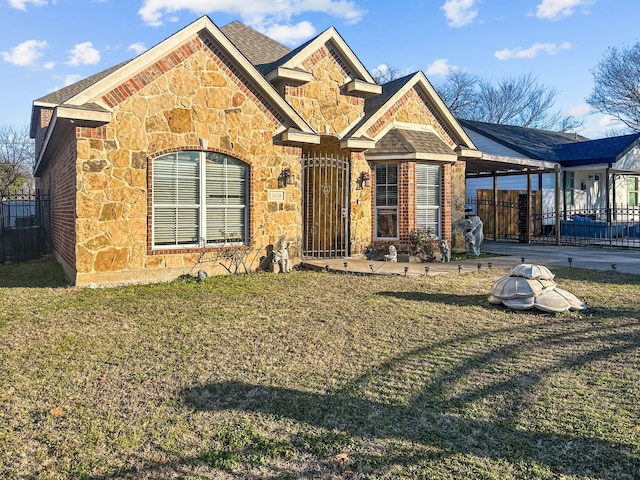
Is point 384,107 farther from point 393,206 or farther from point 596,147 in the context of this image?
point 596,147

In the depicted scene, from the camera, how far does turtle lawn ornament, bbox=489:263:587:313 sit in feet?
23.3

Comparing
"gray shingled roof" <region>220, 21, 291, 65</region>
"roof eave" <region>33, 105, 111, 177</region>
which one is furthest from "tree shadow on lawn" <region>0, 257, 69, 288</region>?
"gray shingled roof" <region>220, 21, 291, 65</region>

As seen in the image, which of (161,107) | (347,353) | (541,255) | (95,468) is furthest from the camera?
(541,255)

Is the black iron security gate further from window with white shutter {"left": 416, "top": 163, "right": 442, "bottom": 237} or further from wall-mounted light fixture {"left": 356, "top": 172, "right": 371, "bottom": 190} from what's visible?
window with white shutter {"left": 416, "top": 163, "right": 442, "bottom": 237}

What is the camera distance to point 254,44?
52.4 ft

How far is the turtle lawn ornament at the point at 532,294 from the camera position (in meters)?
7.11

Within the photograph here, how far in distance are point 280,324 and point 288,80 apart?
7.67 meters

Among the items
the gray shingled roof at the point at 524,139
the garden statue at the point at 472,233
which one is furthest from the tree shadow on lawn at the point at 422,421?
the gray shingled roof at the point at 524,139

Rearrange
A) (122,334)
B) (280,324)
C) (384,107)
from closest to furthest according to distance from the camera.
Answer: (122,334), (280,324), (384,107)

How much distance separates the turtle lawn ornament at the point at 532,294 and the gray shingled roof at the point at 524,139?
1775cm

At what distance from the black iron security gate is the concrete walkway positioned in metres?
0.75

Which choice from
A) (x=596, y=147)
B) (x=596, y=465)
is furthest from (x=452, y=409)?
(x=596, y=147)

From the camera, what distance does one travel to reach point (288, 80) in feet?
39.5

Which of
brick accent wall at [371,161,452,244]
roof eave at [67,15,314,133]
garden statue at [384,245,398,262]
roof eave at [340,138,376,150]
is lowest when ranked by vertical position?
garden statue at [384,245,398,262]
